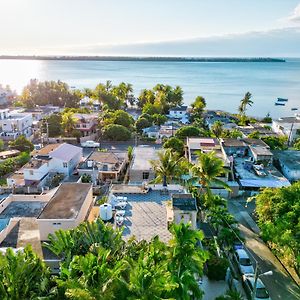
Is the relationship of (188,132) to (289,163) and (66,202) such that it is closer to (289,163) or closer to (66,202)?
(289,163)

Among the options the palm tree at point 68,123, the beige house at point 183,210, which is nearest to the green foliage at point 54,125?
the palm tree at point 68,123

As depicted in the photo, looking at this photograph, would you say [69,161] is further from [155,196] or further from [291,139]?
[291,139]

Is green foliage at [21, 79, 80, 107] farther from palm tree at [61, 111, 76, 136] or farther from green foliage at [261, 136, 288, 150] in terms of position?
green foliage at [261, 136, 288, 150]

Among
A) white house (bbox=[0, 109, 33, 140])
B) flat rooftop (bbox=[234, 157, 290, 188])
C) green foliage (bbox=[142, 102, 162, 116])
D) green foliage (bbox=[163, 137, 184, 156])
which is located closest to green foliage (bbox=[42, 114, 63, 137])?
white house (bbox=[0, 109, 33, 140])

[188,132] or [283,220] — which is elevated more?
[283,220]

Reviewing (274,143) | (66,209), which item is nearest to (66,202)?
(66,209)

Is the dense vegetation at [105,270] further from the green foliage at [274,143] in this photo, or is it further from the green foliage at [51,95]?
the green foliage at [51,95]

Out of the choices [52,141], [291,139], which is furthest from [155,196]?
[291,139]
